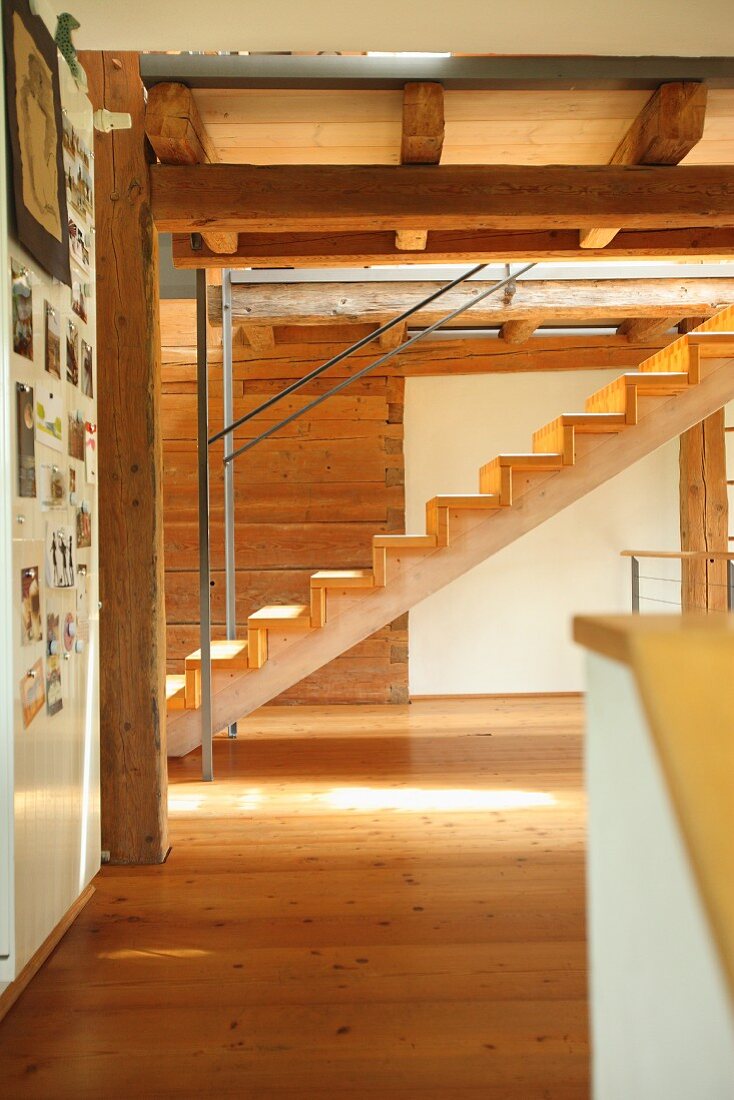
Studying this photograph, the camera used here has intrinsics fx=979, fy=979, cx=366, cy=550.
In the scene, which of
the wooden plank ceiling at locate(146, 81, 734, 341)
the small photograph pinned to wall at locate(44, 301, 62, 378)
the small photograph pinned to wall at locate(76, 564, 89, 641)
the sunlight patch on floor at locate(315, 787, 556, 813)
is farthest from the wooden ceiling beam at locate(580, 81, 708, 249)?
the sunlight patch on floor at locate(315, 787, 556, 813)

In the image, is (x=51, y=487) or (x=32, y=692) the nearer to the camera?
(x=32, y=692)

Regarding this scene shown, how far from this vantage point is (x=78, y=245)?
298cm

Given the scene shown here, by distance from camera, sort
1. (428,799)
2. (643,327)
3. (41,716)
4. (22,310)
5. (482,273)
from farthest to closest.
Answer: (643,327) → (482,273) → (428,799) → (41,716) → (22,310)

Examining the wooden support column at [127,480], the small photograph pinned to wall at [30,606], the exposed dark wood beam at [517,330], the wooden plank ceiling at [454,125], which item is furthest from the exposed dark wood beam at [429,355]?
the small photograph pinned to wall at [30,606]

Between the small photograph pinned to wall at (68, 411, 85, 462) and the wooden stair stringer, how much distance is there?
2423 millimetres

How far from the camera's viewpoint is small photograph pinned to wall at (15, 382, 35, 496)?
2391mm

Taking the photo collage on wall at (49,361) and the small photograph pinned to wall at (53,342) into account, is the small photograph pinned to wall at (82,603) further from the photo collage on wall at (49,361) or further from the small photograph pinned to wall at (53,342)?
the small photograph pinned to wall at (53,342)

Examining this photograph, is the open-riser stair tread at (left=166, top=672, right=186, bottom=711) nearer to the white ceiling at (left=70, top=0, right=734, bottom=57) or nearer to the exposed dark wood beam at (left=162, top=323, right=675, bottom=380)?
the exposed dark wood beam at (left=162, top=323, right=675, bottom=380)

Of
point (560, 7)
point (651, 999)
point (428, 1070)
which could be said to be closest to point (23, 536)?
point (428, 1070)

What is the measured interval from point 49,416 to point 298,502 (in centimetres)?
447

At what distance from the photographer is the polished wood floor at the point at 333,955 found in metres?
2.13

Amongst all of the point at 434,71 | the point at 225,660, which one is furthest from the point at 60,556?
the point at 225,660

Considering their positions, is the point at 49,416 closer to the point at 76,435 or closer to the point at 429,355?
the point at 76,435

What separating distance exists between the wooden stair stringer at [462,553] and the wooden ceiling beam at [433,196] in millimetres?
1840
